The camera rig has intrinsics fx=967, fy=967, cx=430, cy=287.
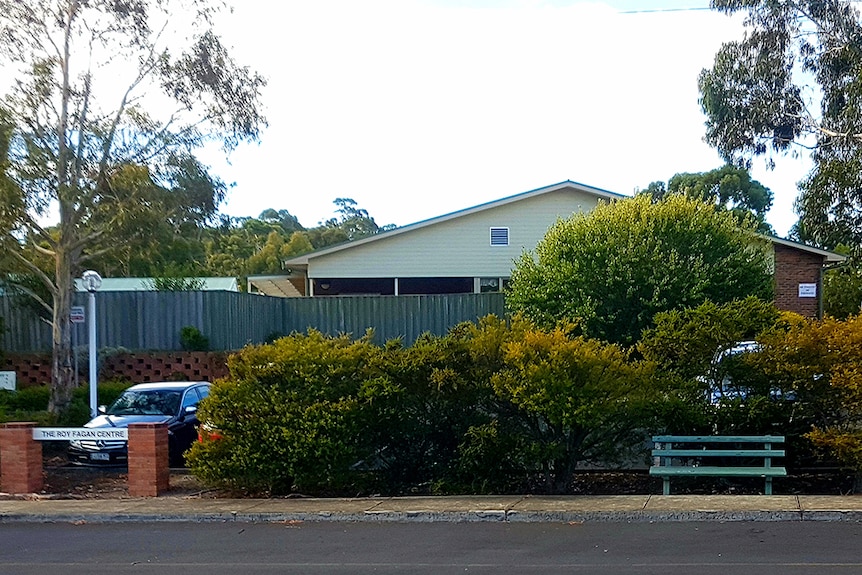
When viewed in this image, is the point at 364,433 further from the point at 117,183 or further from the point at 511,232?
the point at 511,232

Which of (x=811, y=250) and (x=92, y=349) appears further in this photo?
(x=811, y=250)

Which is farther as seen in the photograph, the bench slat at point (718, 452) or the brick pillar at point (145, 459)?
the brick pillar at point (145, 459)

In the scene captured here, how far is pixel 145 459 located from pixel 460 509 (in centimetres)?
444

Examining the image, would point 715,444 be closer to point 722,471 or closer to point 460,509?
point 722,471

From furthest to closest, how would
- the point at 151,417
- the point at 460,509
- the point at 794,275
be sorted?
the point at 794,275
the point at 151,417
the point at 460,509

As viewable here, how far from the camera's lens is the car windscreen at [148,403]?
16.4 metres

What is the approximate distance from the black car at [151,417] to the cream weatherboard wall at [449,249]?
13.7m

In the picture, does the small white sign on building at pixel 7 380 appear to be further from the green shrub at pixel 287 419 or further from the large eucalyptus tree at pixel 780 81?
the large eucalyptus tree at pixel 780 81

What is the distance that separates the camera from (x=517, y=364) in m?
12.0

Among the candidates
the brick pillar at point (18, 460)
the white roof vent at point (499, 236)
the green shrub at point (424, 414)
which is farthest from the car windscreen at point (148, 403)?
the white roof vent at point (499, 236)

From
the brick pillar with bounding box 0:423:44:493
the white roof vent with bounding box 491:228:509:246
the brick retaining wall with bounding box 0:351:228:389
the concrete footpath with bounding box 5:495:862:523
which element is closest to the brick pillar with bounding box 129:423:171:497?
the concrete footpath with bounding box 5:495:862:523

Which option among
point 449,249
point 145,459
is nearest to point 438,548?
point 145,459

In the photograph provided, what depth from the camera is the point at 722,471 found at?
11531 mm

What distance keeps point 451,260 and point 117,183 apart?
13594 millimetres
